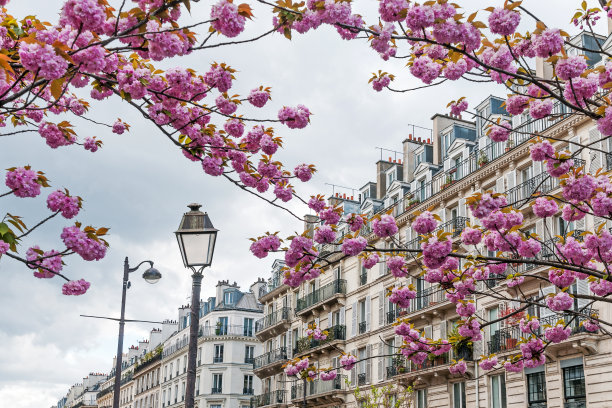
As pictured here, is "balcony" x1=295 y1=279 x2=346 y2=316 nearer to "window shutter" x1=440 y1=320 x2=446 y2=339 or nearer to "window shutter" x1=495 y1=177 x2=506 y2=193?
"window shutter" x1=440 y1=320 x2=446 y2=339

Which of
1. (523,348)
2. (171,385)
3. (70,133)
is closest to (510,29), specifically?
(70,133)

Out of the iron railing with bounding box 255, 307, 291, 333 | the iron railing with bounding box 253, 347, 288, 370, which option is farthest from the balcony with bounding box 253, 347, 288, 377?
the iron railing with bounding box 255, 307, 291, 333

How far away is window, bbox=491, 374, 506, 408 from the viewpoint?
29.1 meters

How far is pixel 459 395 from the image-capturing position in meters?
31.8

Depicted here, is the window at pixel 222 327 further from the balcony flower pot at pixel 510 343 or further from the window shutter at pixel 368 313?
the balcony flower pot at pixel 510 343

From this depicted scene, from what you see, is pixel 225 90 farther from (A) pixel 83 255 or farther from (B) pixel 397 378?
(B) pixel 397 378

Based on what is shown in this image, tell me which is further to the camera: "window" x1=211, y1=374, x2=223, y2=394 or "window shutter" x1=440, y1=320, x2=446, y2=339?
"window" x1=211, y1=374, x2=223, y2=394

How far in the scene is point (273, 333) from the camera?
52875mm

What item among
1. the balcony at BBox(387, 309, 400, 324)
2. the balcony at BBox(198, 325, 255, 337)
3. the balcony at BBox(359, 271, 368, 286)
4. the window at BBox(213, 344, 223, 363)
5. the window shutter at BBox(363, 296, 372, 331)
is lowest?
the balcony at BBox(387, 309, 400, 324)

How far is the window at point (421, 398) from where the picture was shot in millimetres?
34312

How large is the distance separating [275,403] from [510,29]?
4362 cm

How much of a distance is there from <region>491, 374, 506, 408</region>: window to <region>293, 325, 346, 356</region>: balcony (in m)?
10.9

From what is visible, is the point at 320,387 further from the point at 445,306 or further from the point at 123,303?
the point at 123,303

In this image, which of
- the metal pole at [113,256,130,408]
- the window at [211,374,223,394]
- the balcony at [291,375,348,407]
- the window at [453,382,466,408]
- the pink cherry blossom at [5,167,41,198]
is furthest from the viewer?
the window at [211,374,223,394]
